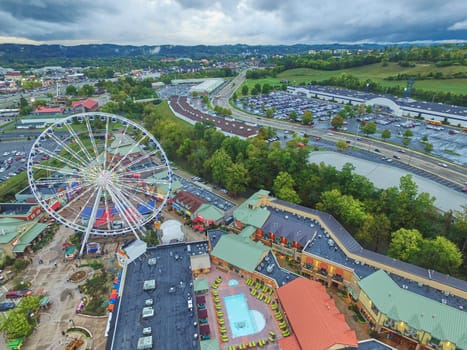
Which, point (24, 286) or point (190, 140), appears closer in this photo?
point (24, 286)

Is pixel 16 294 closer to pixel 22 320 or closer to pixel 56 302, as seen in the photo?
pixel 56 302

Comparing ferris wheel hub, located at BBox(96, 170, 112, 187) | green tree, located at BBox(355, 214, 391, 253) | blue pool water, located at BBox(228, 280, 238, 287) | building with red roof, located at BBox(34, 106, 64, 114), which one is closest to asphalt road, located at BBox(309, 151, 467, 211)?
green tree, located at BBox(355, 214, 391, 253)

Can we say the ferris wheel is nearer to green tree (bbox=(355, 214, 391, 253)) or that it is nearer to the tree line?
the tree line

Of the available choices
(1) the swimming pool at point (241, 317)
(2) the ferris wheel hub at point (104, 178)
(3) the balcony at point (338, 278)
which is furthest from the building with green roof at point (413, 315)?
(2) the ferris wheel hub at point (104, 178)

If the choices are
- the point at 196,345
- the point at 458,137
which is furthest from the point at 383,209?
the point at 458,137

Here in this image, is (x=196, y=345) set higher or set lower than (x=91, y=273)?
higher

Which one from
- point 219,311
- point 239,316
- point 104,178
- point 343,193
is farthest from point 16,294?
point 343,193

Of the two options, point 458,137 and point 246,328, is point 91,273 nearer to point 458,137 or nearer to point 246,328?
point 246,328
